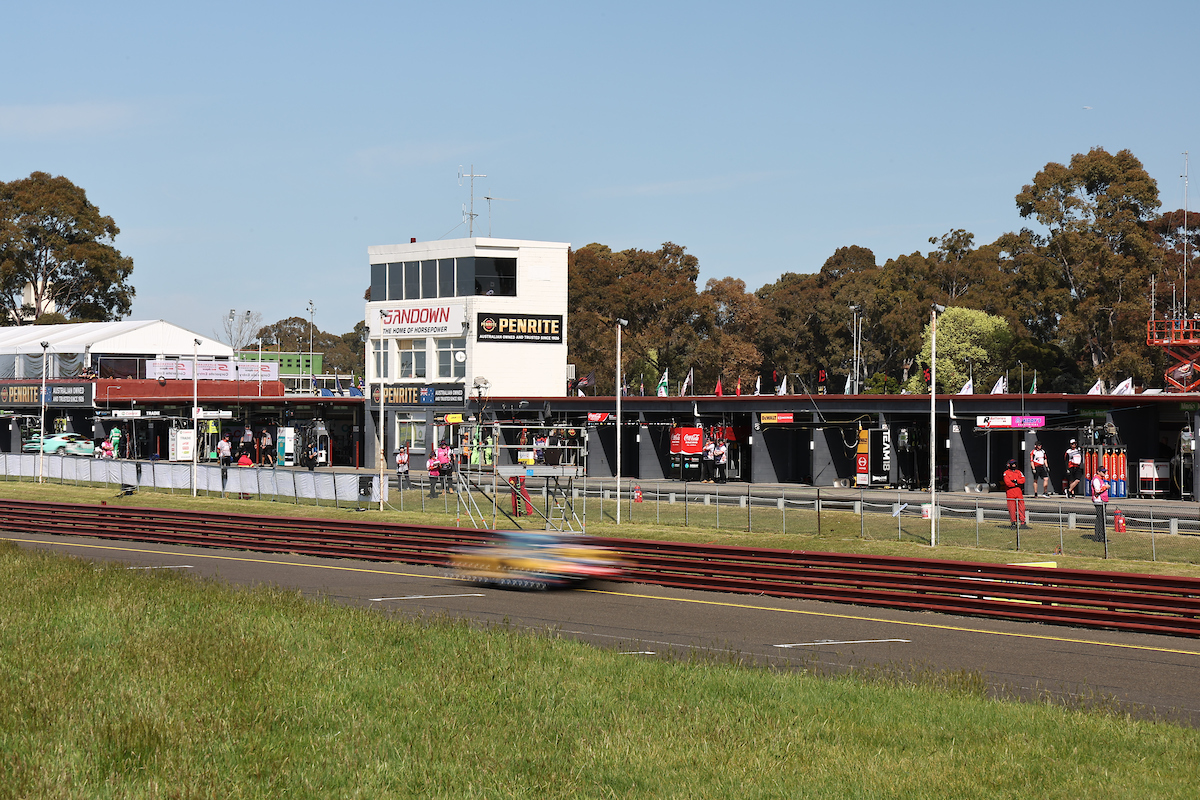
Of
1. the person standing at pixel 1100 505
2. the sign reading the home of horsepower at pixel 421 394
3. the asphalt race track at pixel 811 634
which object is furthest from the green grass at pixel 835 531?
the sign reading the home of horsepower at pixel 421 394

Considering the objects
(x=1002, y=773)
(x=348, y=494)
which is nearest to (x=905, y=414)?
(x=348, y=494)

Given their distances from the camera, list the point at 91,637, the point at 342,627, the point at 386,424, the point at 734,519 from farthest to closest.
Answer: the point at 386,424, the point at 734,519, the point at 342,627, the point at 91,637

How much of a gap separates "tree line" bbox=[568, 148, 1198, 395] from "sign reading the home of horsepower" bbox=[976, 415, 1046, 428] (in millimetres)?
24964

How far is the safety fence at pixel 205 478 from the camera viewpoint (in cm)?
3897

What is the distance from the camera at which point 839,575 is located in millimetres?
23781

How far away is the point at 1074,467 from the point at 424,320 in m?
34.4

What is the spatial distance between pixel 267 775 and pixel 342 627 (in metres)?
6.54

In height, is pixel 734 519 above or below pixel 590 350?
below

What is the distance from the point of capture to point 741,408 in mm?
54062

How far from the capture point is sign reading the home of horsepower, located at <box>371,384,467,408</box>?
62.6 m

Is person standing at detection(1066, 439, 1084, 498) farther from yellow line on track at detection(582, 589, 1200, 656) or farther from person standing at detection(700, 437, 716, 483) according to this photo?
yellow line on track at detection(582, 589, 1200, 656)

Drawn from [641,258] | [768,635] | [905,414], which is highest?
[641,258]

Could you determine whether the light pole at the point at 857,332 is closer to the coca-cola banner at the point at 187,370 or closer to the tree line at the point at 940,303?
the tree line at the point at 940,303

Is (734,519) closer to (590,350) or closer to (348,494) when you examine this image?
(348,494)
